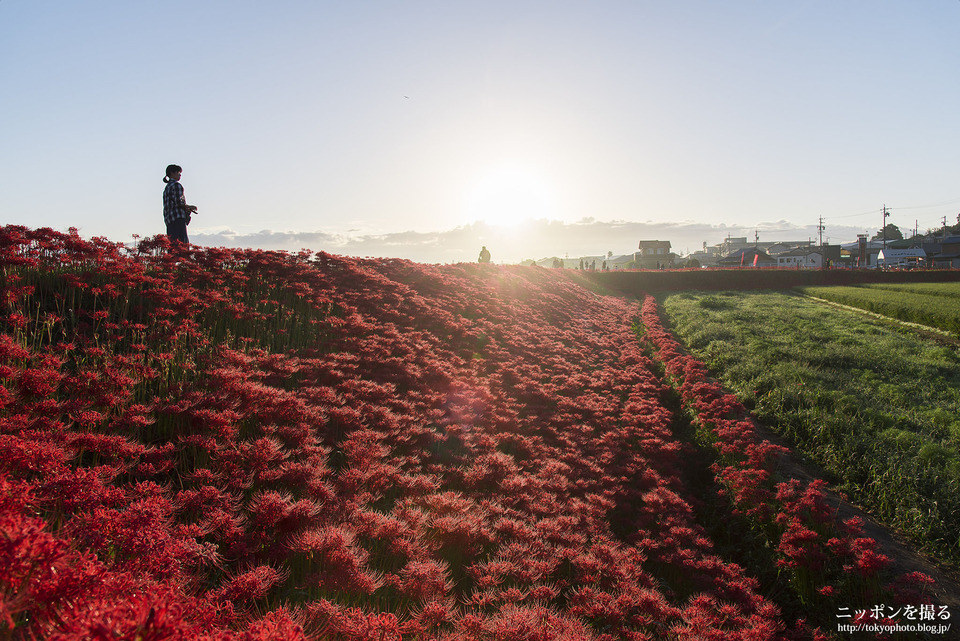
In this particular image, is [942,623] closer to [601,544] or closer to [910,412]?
[601,544]

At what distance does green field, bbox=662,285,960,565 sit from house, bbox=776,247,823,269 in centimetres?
9974

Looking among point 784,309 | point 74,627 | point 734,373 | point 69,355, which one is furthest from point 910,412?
point 784,309

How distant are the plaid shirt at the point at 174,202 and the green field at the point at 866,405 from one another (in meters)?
14.2

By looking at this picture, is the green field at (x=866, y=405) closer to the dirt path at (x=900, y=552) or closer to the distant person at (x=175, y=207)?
the dirt path at (x=900, y=552)

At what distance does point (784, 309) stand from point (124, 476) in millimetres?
29572

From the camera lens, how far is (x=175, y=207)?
1002 centimetres

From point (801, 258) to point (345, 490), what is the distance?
411ft

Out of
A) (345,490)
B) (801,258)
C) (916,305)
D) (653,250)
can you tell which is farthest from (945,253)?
(345,490)

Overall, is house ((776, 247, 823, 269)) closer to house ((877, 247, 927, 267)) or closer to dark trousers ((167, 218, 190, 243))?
house ((877, 247, 927, 267))

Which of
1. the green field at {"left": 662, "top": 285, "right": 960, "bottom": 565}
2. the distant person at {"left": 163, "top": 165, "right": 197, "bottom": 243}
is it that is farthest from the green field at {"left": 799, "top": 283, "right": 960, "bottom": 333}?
the distant person at {"left": 163, "top": 165, "right": 197, "bottom": 243}

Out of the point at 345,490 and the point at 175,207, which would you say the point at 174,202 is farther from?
the point at 345,490

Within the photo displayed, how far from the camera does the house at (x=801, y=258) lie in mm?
99381

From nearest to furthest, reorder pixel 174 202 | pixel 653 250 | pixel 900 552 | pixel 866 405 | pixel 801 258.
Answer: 1. pixel 900 552
2. pixel 866 405
3. pixel 174 202
4. pixel 653 250
5. pixel 801 258

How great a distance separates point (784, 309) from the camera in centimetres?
2486
